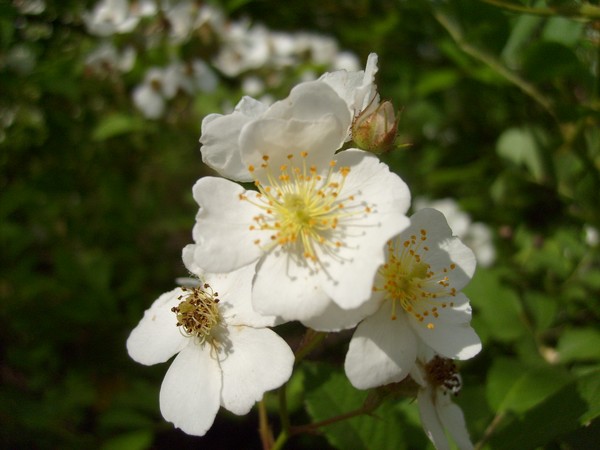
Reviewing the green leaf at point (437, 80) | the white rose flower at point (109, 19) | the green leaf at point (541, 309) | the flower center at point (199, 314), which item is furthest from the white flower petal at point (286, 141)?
the white rose flower at point (109, 19)

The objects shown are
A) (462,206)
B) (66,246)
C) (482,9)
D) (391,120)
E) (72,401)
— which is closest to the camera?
(391,120)

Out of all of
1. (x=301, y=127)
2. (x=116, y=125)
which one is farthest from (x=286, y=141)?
(x=116, y=125)

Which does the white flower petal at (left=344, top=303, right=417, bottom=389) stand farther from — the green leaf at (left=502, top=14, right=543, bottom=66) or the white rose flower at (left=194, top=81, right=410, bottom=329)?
the green leaf at (left=502, top=14, right=543, bottom=66)

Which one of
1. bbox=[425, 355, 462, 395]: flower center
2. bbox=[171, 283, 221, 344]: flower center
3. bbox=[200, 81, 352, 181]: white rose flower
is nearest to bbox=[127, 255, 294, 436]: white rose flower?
bbox=[171, 283, 221, 344]: flower center

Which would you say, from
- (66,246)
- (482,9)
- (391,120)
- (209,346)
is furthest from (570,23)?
(66,246)

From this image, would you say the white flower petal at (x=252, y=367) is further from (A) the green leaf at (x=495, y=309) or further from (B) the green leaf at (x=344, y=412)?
(A) the green leaf at (x=495, y=309)

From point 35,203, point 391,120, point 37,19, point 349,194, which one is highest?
point 391,120

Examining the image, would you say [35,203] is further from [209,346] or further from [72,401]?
[209,346]
